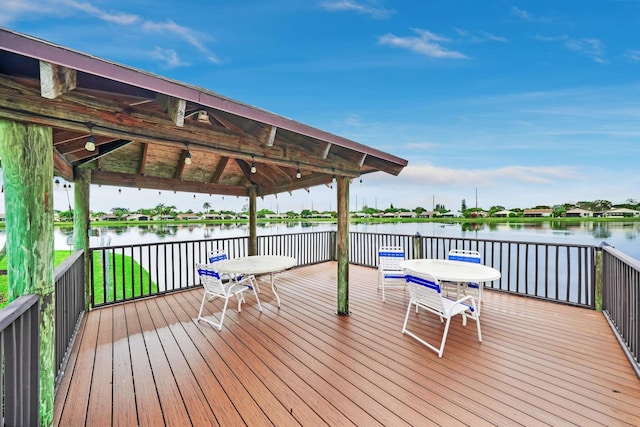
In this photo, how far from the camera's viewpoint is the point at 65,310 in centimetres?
260

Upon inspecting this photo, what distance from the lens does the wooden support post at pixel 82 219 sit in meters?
3.82

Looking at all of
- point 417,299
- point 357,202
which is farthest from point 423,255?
point 357,202

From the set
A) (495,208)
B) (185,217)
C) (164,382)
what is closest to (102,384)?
(164,382)

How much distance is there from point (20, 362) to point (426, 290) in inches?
122

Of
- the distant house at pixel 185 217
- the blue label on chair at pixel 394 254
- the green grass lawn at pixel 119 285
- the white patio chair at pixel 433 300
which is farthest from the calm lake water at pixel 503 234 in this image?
the distant house at pixel 185 217

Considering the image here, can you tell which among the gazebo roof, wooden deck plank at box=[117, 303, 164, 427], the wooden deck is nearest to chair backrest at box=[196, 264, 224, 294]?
the wooden deck

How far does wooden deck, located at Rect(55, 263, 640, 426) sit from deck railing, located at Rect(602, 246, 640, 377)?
144mm

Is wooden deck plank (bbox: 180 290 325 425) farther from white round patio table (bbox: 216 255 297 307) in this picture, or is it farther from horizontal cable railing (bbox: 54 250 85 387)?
horizontal cable railing (bbox: 54 250 85 387)

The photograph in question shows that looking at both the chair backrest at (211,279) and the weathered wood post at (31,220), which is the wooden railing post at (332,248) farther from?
the weathered wood post at (31,220)

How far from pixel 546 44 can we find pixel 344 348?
11949 mm

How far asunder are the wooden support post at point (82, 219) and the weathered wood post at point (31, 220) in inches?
107

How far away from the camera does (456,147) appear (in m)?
16.5

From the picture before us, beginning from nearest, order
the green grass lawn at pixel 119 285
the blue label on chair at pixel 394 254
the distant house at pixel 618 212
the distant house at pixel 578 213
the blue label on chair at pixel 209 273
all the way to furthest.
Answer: the blue label on chair at pixel 209 273, the green grass lawn at pixel 119 285, the blue label on chair at pixel 394 254, the distant house at pixel 618 212, the distant house at pixel 578 213

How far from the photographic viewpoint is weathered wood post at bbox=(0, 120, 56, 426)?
156cm
